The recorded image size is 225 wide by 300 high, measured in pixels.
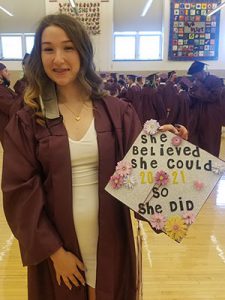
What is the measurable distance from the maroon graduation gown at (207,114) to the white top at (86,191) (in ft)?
14.0

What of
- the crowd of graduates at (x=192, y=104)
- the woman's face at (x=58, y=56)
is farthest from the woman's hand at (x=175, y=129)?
the crowd of graduates at (x=192, y=104)

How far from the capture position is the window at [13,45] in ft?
39.5

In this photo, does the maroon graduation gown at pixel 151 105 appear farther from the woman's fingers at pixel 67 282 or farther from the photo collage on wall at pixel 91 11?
the photo collage on wall at pixel 91 11

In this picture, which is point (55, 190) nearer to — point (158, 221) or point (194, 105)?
point (158, 221)

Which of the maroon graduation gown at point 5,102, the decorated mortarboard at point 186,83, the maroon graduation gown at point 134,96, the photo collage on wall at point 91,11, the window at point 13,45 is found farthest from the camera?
the window at point 13,45

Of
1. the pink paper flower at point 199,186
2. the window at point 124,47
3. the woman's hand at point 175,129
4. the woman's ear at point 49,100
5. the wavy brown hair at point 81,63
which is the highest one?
the window at point 124,47

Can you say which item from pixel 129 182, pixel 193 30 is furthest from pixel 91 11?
pixel 129 182

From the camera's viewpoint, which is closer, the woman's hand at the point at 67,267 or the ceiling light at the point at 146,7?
the woman's hand at the point at 67,267

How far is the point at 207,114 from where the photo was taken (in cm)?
520

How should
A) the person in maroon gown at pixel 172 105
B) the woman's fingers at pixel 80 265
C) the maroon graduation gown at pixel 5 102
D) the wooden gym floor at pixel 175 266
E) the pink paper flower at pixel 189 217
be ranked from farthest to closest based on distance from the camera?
the person in maroon gown at pixel 172 105 → the maroon graduation gown at pixel 5 102 → the wooden gym floor at pixel 175 266 → the woman's fingers at pixel 80 265 → the pink paper flower at pixel 189 217

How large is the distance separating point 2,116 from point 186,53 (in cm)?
857

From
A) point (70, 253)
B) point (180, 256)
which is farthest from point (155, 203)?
point (180, 256)

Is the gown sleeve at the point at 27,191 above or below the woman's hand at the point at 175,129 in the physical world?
below

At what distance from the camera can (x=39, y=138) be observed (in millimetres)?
1162
